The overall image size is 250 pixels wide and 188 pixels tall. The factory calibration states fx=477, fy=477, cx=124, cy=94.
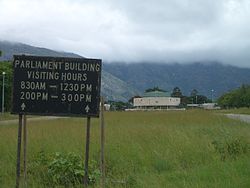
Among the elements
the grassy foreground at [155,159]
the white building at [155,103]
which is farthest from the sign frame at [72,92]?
the white building at [155,103]

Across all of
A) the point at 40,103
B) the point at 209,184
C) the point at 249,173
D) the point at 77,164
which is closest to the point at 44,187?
the point at 77,164

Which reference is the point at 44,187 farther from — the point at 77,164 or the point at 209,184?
the point at 209,184

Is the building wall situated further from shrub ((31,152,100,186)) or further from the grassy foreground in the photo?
shrub ((31,152,100,186))

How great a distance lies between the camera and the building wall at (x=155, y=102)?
416 feet

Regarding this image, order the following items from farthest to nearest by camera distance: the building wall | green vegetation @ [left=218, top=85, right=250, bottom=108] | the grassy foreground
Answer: the building wall → green vegetation @ [left=218, top=85, right=250, bottom=108] → the grassy foreground

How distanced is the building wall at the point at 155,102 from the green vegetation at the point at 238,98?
1580 centimetres

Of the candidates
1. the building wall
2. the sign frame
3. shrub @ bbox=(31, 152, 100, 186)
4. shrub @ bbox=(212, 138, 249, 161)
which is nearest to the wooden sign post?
the sign frame

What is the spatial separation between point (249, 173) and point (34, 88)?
13.0ft

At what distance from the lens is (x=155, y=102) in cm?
12756

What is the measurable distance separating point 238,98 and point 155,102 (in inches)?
983

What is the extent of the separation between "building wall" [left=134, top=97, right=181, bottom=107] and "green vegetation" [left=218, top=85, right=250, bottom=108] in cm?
1580

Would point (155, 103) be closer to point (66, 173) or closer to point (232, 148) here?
point (232, 148)

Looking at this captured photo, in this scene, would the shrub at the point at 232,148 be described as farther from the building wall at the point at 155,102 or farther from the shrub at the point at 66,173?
the building wall at the point at 155,102

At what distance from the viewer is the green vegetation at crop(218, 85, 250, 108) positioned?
107562 millimetres
